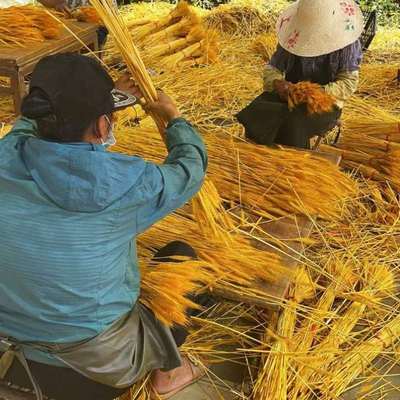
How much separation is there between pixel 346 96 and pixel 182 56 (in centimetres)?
214

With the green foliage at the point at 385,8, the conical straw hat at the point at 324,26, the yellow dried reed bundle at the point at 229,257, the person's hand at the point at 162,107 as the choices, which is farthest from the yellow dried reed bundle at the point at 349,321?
the green foliage at the point at 385,8

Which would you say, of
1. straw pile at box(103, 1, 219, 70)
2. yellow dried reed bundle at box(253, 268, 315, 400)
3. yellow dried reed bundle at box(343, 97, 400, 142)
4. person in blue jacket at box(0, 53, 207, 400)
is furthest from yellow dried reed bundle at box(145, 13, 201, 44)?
person in blue jacket at box(0, 53, 207, 400)

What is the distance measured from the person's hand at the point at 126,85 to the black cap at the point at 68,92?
512mm

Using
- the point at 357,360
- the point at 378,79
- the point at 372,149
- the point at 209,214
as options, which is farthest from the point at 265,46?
the point at 357,360

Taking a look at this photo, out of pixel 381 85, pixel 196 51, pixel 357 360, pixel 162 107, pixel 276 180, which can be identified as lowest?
pixel 357 360

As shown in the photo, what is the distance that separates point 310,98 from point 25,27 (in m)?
1.94

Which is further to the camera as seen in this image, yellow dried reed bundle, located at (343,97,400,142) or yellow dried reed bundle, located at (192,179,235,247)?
yellow dried reed bundle, located at (343,97,400,142)

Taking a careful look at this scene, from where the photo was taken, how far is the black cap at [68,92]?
4.06ft

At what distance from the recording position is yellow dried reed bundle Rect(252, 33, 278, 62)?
5094mm

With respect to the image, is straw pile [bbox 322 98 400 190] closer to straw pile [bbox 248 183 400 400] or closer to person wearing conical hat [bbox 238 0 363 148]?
person wearing conical hat [bbox 238 0 363 148]

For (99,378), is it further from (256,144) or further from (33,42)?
(33,42)

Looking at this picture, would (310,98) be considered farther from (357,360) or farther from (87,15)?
(87,15)

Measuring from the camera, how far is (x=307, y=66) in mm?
3088

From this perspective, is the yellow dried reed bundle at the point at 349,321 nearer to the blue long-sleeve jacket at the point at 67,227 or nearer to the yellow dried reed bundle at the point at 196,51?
the blue long-sleeve jacket at the point at 67,227
